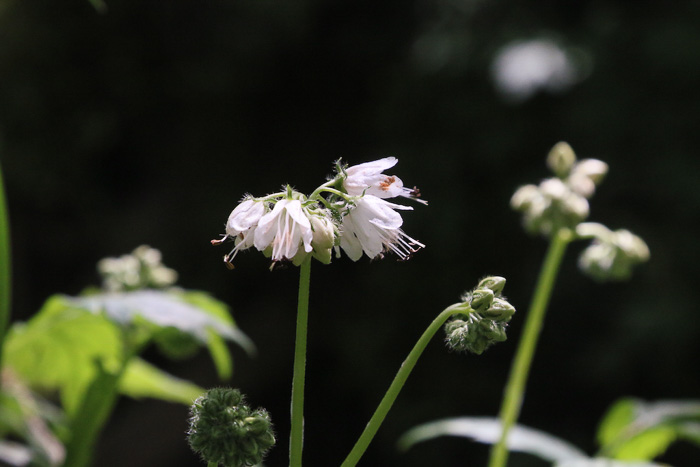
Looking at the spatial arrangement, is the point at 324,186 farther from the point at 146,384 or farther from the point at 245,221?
the point at 146,384

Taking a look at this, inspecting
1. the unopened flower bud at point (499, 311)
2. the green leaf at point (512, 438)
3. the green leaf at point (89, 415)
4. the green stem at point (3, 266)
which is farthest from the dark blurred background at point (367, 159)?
the unopened flower bud at point (499, 311)

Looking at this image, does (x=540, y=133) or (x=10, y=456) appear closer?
(x=10, y=456)

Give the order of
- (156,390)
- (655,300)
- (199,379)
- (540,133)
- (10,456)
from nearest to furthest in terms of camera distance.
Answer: (10,456) < (156,390) < (655,300) < (540,133) < (199,379)

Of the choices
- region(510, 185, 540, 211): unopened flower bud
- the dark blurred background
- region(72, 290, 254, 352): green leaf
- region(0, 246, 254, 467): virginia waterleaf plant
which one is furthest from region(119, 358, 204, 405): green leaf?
the dark blurred background

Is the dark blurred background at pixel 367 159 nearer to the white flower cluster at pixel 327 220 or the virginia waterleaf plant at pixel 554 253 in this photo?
the virginia waterleaf plant at pixel 554 253

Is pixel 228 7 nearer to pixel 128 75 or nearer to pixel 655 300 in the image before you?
pixel 128 75

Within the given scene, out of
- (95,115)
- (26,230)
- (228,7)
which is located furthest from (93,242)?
(228,7)

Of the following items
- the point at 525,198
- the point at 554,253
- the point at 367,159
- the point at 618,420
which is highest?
→ the point at 367,159

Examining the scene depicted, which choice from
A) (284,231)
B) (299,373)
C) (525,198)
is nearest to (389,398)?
(299,373)
